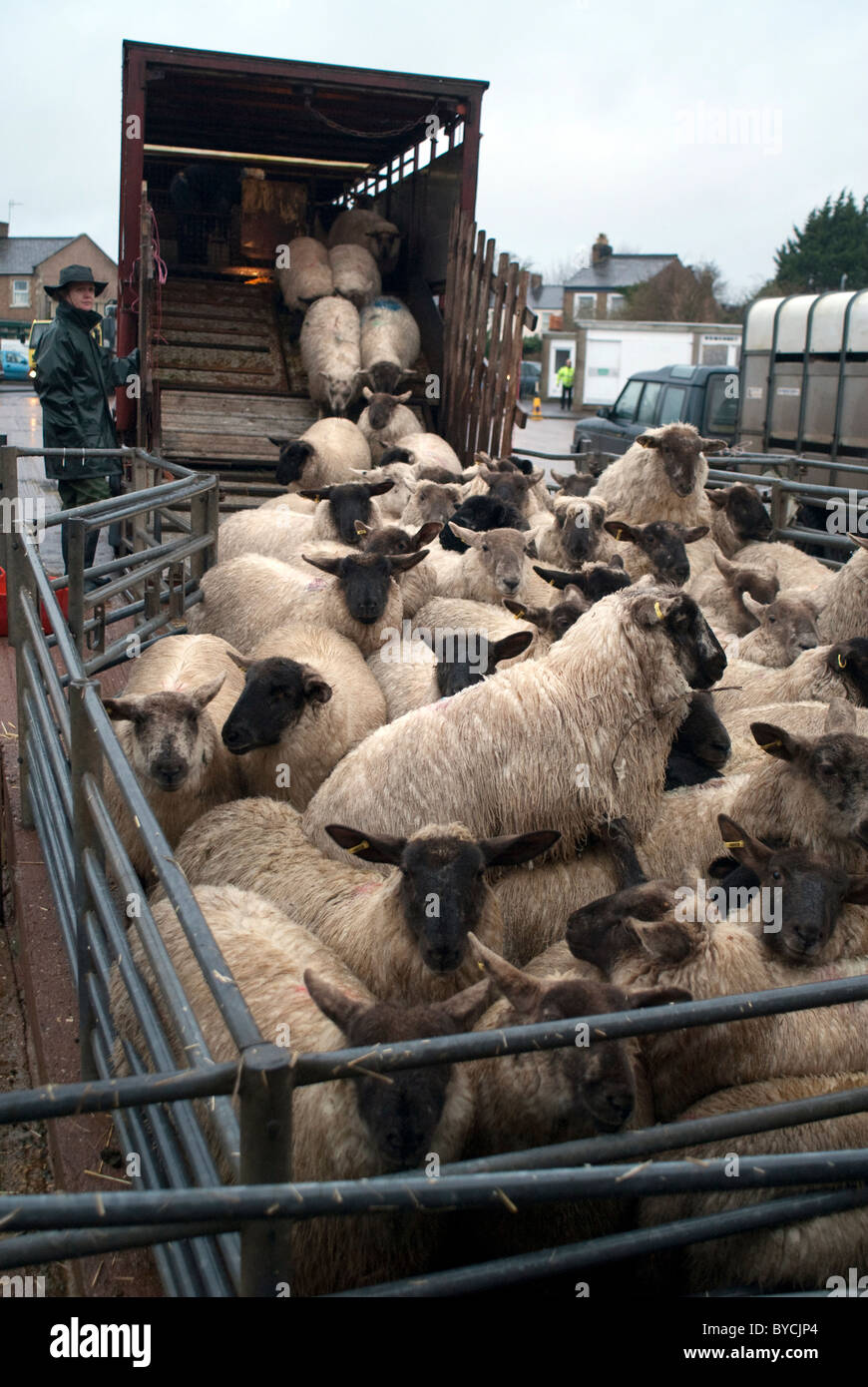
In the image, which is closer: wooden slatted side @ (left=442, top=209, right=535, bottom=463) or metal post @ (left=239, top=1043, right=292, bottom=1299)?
metal post @ (left=239, top=1043, right=292, bottom=1299)

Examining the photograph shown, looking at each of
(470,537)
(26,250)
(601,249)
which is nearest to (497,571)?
(470,537)

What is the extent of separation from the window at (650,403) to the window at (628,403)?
0.16 m

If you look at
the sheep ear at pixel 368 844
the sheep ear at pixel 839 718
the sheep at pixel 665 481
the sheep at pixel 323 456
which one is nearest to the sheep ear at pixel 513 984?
the sheep ear at pixel 368 844

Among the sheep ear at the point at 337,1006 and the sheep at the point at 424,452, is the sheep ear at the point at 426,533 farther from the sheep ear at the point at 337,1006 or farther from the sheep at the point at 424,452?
the sheep ear at the point at 337,1006

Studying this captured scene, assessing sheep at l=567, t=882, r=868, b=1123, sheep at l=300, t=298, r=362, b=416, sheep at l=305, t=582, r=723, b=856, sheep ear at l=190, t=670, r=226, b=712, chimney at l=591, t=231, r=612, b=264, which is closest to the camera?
sheep at l=567, t=882, r=868, b=1123

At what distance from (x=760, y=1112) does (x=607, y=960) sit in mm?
1075

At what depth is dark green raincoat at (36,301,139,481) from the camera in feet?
27.1

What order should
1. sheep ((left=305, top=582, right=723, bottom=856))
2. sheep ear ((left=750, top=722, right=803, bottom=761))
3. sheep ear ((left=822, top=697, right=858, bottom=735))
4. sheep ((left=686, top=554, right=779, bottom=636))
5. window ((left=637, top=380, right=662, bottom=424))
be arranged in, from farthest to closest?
window ((left=637, top=380, right=662, bottom=424)) → sheep ((left=686, top=554, right=779, bottom=636)) → sheep ear ((left=822, top=697, right=858, bottom=735)) → sheep ((left=305, top=582, right=723, bottom=856)) → sheep ear ((left=750, top=722, right=803, bottom=761))

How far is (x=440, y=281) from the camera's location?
1283cm

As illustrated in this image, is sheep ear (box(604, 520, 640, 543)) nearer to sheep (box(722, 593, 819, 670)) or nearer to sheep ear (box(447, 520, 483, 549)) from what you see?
sheep ear (box(447, 520, 483, 549))

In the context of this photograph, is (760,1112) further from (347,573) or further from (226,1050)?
(347,573)

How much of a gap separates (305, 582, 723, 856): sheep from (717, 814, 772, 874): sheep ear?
427 millimetres

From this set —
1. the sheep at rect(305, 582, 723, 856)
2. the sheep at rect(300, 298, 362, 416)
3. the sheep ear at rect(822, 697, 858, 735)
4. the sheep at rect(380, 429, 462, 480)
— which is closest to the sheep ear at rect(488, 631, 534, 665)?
the sheep at rect(305, 582, 723, 856)
